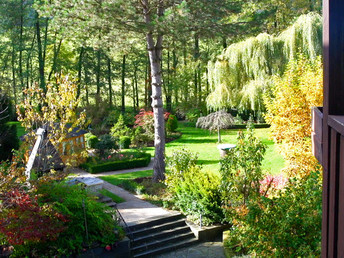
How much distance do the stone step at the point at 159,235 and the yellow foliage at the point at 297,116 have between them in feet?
11.4

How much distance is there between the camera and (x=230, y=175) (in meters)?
9.26

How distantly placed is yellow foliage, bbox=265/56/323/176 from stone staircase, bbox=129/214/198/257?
3479 mm

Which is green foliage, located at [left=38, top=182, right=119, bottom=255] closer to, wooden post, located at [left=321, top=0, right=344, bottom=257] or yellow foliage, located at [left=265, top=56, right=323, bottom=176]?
yellow foliage, located at [left=265, top=56, right=323, bottom=176]

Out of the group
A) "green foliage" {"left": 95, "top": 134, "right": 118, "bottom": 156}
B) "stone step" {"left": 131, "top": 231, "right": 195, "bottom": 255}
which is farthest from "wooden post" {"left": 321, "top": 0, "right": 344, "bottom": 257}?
"green foliage" {"left": 95, "top": 134, "right": 118, "bottom": 156}

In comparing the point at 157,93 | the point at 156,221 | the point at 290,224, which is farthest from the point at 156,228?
the point at 157,93

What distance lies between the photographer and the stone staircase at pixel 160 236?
10336mm

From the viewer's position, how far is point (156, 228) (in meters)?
10.9

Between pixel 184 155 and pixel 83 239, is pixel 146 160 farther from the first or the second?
pixel 83 239

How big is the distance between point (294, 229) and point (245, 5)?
9.44 meters

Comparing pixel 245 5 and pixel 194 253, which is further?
pixel 245 5

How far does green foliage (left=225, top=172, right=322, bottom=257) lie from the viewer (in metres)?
6.10

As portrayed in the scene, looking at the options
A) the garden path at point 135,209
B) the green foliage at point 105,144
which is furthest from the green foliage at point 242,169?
the green foliage at point 105,144

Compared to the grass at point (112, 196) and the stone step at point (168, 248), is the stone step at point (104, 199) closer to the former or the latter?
the grass at point (112, 196)

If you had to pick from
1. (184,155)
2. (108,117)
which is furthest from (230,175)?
(108,117)
